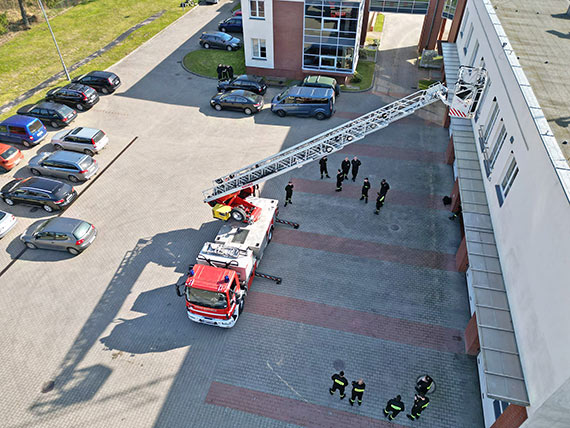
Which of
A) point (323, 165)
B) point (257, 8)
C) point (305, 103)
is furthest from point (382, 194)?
point (257, 8)

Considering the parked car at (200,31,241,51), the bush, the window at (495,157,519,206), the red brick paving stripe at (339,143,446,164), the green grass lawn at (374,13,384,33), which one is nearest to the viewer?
the window at (495,157,519,206)

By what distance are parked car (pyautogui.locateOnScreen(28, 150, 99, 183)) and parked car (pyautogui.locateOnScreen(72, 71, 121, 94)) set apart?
367 inches

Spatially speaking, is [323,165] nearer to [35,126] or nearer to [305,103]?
[305,103]

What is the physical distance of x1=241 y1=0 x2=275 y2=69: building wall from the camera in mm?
27781

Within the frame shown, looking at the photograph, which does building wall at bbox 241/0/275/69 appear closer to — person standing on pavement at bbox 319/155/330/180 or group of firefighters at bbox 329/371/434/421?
person standing on pavement at bbox 319/155/330/180

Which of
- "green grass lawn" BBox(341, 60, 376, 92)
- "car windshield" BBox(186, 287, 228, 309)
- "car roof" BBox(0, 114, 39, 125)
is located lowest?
"green grass lawn" BBox(341, 60, 376, 92)

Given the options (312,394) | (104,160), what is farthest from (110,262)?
(312,394)

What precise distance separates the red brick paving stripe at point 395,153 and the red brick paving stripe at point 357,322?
1094cm

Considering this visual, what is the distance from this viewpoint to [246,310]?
48.0 feet

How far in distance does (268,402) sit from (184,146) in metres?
15.9

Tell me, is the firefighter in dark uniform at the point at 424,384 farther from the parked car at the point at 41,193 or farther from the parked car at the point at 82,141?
the parked car at the point at 82,141

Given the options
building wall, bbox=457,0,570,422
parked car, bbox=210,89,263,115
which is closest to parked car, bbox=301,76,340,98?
parked car, bbox=210,89,263,115

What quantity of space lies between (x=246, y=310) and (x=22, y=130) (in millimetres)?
17949

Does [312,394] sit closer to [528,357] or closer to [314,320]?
[314,320]
